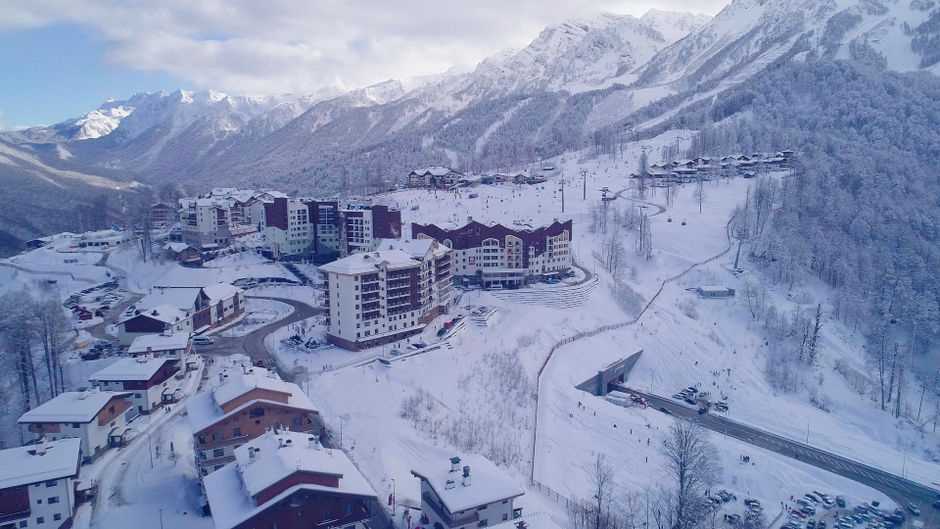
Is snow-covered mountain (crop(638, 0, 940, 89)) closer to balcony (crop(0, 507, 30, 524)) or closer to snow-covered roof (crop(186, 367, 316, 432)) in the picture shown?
snow-covered roof (crop(186, 367, 316, 432))

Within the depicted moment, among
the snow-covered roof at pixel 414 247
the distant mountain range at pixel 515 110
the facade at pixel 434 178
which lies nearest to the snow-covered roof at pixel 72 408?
the snow-covered roof at pixel 414 247

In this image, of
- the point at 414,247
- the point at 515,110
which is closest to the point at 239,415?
the point at 414,247

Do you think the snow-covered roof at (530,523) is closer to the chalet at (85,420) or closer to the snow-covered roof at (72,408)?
the chalet at (85,420)

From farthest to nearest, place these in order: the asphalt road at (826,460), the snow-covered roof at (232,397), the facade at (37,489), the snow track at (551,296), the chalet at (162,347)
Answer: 1. the snow track at (551,296)
2. the chalet at (162,347)
3. the asphalt road at (826,460)
4. the snow-covered roof at (232,397)
5. the facade at (37,489)

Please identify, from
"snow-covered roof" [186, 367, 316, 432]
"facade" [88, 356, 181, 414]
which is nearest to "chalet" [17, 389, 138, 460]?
"facade" [88, 356, 181, 414]

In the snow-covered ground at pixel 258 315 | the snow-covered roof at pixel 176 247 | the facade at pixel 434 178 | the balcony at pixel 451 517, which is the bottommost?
the balcony at pixel 451 517

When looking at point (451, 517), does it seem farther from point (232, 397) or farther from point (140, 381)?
point (140, 381)

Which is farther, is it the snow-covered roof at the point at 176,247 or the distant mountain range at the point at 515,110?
the distant mountain range at the point at 515,110

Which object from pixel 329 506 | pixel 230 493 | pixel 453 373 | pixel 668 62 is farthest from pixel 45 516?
pixel 668 62

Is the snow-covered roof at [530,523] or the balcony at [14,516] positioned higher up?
the snow-covered roof at [530,523]
